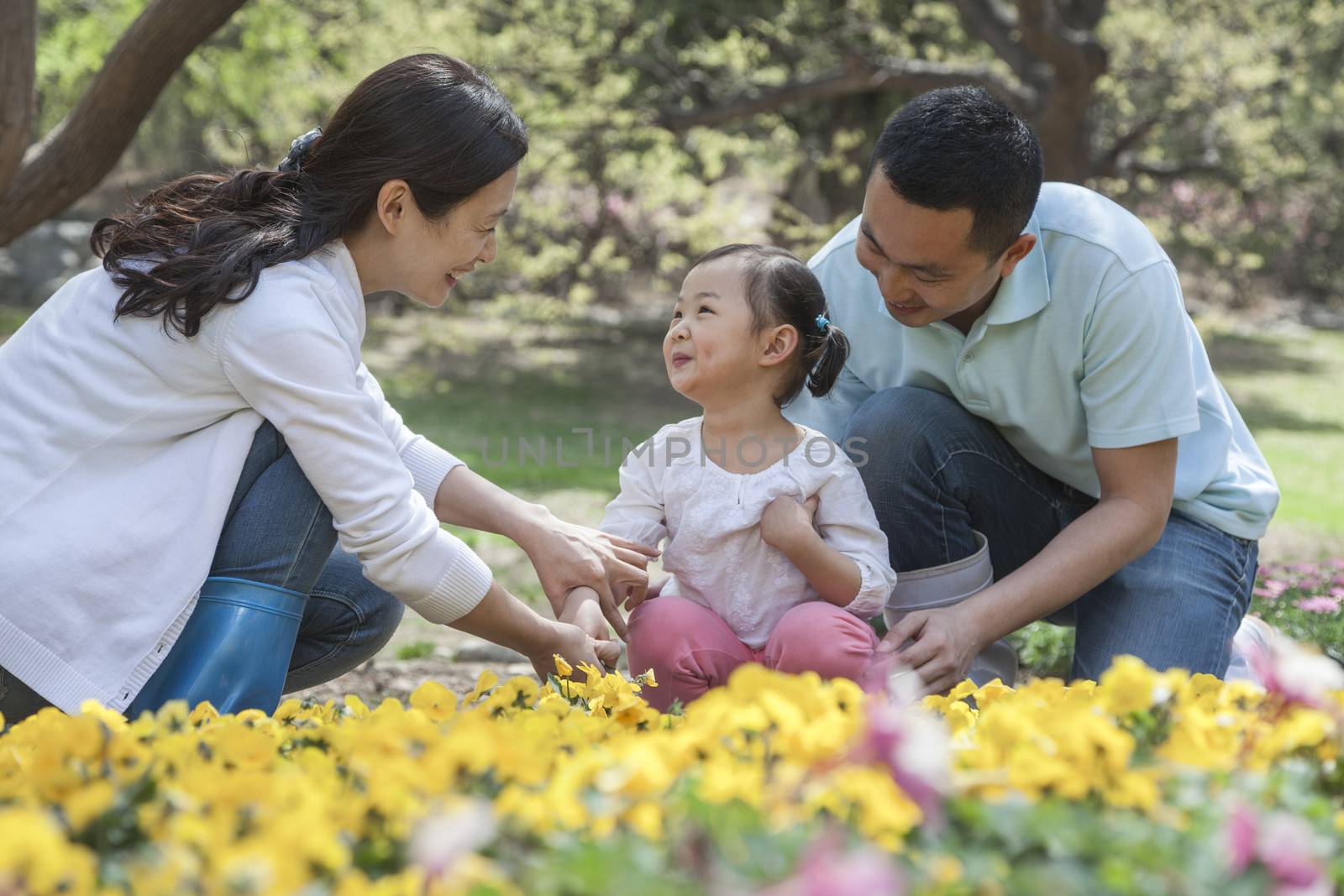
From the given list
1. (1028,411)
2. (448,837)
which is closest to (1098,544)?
(1028,411)

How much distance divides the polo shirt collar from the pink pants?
2.37 ft

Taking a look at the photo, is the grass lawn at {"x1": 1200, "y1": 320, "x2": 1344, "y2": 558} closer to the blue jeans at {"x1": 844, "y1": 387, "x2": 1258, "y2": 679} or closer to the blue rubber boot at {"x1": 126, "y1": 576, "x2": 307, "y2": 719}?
the blue jeans at {"x1": 844, "y1": 387, "x2": 1258, "y2": 679}

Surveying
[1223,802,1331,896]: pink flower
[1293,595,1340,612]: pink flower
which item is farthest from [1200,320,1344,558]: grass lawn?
[1223,802,1331,896]: pink flower

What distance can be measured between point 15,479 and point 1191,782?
5.94 ft

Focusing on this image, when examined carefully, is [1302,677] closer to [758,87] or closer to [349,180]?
[349,180]

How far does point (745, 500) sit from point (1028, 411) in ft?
2.23

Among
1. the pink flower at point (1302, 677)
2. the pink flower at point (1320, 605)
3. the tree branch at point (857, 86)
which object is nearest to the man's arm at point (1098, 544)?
the pink flower at point (1302, 677)

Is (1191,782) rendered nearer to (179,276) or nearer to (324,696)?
(179,276)

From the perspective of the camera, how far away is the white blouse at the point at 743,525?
264 centimetres

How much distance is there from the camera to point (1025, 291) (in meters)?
2.70

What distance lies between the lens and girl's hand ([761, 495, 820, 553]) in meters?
2.56

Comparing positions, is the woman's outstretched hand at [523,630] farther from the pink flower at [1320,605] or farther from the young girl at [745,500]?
the pink flower at [1320,605]

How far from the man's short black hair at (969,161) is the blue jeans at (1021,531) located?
0.45 metres

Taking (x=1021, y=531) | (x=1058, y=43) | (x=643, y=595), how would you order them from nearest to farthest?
(x=643, y=595)
(x=1021, y=531)
(x=1058, y=43)
